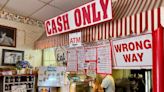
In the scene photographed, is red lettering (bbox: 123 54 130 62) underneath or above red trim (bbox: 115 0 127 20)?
underneath

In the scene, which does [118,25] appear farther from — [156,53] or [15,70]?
[15,70]

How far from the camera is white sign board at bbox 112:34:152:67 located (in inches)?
100

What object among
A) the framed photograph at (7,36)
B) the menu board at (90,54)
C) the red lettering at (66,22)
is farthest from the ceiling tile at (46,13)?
the menu board at (90,54)

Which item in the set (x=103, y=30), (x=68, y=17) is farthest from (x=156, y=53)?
(x=68, y=17)

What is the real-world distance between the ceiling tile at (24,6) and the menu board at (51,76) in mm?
1430

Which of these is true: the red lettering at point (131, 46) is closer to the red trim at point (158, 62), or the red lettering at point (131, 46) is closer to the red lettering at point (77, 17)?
the red lettering at point (77, 17)

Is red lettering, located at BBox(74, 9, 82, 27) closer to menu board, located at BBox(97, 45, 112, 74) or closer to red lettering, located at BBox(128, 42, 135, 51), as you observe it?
menu board, located at BBox(97, 45, 112, 74)

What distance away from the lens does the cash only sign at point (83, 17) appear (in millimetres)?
2836

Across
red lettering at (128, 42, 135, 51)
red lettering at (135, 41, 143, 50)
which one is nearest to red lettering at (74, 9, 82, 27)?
red lettering at (128, 42, 135, 51)

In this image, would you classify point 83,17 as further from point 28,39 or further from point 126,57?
point 28,39

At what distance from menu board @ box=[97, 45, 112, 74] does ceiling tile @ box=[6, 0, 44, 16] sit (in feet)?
6.01

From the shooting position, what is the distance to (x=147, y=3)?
104 inches

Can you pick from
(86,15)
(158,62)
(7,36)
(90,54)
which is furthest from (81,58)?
(158,62)

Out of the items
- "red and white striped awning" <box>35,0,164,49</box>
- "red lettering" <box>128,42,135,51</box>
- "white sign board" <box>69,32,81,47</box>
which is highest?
"red and white striped awning" <box>35,0,164,49</box>
